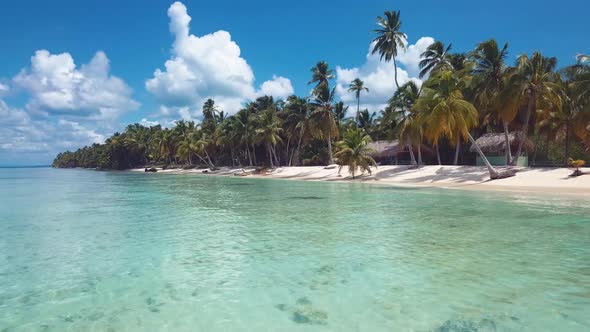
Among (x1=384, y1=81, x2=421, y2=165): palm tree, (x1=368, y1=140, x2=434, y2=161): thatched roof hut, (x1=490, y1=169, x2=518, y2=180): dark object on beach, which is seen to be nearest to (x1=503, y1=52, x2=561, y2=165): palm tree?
(x1=490, y1=169, x2=518, y2=180): dark object on beach

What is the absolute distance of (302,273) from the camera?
24.7 ft

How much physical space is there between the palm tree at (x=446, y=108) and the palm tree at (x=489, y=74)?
5.20 m

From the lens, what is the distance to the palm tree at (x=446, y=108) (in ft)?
81.8

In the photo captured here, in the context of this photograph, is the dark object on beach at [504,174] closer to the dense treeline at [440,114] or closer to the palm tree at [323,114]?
the dense treeline at [440,114]

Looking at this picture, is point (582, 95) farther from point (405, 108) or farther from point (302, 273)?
point (302, 273)

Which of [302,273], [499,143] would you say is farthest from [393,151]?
[302,273]

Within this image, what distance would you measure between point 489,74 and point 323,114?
59.9 ft

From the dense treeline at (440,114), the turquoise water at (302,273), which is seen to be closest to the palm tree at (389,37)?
the dense treeline at (440,114)

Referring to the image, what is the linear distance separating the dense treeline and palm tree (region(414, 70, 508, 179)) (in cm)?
6

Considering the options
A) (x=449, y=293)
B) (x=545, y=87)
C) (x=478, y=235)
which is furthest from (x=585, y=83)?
(x=449, y=293)

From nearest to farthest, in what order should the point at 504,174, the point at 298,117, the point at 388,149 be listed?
the point at 504,174 < the point at 388,149 < the point at 298,117

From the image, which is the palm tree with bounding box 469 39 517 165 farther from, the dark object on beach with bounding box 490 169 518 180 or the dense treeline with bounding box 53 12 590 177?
the dark object on beach with bounding box 490 169 518 180

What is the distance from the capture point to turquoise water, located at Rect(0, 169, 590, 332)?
536 cm

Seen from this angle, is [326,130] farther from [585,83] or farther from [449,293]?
[449,293]
